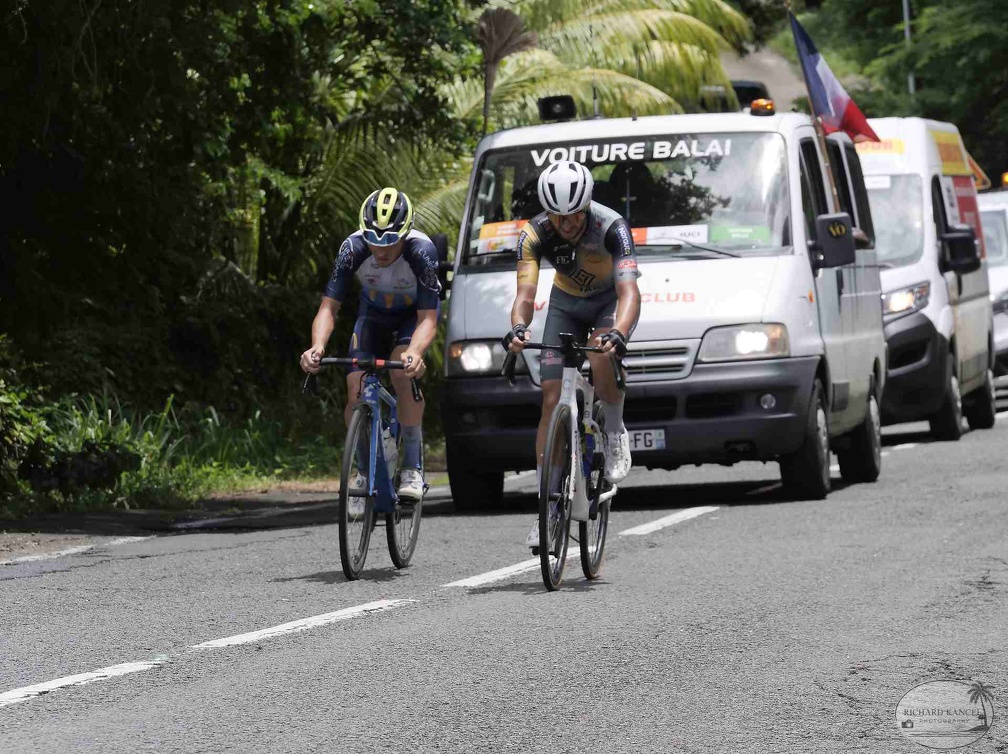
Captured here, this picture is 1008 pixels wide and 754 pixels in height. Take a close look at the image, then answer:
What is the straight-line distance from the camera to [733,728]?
599 centimetres

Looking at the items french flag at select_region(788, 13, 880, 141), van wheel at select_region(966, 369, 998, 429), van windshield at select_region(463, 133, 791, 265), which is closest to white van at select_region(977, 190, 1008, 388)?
van wheel at select_region(966, 369, 998, 429)

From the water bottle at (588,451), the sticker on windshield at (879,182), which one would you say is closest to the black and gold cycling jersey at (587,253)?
the water bottle at (588,451)

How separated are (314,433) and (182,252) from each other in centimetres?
196

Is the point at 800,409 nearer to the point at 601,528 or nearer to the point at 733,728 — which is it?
the point at 601,528

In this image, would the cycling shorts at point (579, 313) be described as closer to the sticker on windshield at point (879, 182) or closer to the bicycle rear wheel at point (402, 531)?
the bicycle rear wheel at point (402, 531)

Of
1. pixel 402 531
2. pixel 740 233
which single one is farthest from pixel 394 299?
pixel 740 233

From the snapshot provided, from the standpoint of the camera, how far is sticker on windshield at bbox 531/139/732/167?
43.9 feet

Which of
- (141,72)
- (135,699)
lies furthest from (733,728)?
(141,72)

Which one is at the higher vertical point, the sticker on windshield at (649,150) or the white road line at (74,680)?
the sticker on windshield at (649,150)

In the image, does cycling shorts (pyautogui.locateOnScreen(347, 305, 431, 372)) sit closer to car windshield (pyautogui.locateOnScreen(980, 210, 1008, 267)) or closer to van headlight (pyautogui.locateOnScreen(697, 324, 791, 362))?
van headlight (pyautogui.locateOnScreen(697, 324, 791, 362))

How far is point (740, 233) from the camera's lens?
1305 cm

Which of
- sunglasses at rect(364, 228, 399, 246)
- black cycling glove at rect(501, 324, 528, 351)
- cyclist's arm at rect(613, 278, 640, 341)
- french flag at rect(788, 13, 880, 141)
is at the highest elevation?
french flag at rect(788, 13, 880, 141)

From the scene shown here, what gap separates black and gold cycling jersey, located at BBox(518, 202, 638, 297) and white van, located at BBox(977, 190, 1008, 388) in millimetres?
13989

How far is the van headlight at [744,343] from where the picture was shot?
12570 mm
